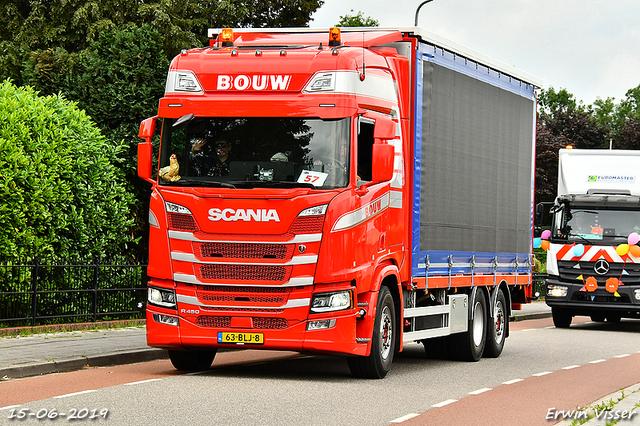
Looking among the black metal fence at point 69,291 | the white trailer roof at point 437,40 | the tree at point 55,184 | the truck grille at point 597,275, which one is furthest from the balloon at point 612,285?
the tree at point 55,184

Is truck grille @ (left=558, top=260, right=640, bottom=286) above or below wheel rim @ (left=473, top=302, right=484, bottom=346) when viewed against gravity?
above

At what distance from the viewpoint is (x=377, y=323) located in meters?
11.7

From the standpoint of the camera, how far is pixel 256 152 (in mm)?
11352

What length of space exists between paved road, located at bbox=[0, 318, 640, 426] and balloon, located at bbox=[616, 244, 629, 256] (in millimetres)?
7182

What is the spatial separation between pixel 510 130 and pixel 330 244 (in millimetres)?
6875

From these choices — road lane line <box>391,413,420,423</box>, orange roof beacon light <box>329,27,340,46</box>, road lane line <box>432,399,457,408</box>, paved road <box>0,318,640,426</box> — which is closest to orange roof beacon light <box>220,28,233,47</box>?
orange roof beacon light <box>329,27,340,46</box>

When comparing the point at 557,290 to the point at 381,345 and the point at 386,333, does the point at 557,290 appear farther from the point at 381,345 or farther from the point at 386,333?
the point at 381,345

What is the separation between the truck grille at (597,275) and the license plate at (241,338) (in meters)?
14.1

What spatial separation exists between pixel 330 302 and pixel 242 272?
1.04 meters

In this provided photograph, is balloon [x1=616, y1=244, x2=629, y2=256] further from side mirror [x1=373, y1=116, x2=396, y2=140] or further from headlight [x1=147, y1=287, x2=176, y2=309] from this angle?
headlight [x1=147, y1=287, x2=176, y2=309]

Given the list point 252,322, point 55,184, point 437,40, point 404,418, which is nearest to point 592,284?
point 437,40

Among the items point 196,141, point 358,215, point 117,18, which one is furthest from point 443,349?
point 117,18

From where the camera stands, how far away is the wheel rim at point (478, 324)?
51.0 ft

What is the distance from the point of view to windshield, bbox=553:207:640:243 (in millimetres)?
23234
